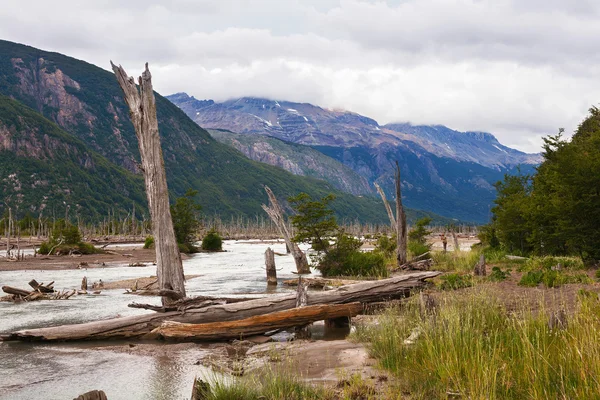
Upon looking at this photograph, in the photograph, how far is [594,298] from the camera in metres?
12.4

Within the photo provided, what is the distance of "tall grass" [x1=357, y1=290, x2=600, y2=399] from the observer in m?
6.50

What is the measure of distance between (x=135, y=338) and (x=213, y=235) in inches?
2455

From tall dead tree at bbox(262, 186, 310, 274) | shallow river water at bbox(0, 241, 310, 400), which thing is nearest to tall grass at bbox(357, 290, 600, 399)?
shallow river water at bbox(0, 241, 310, 400)

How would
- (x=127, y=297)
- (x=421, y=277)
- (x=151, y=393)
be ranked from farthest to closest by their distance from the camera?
1. (x=127, y=297)
2. (x=421, y=277)
3. (x=151, y=393)

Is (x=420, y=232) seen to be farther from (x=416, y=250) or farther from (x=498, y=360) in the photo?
(x=498, y=360)

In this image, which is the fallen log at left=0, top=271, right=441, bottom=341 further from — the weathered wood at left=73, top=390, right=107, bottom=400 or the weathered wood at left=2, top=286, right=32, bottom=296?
the weathered wood at left=2, top=286, right=32, bottom=296

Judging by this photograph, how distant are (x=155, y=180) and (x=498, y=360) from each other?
12.9m

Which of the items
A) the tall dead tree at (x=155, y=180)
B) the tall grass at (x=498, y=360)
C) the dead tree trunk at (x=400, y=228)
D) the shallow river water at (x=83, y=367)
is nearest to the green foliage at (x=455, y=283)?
the tall grass at (x=498, y=360)

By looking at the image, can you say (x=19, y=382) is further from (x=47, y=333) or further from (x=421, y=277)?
(x=421, y=277)

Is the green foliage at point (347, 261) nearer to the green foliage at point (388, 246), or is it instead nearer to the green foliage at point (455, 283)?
the green foliage at point (388, 246)

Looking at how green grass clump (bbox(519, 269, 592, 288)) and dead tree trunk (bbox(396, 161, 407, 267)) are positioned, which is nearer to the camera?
green grass clump (bbox(519, 269, 592, 288))

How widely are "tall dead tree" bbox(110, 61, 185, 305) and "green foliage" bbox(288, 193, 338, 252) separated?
15780 mm

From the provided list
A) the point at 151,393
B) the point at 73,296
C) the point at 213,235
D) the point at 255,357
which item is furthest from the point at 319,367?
the point at 213,235

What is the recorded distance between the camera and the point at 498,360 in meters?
7.88
